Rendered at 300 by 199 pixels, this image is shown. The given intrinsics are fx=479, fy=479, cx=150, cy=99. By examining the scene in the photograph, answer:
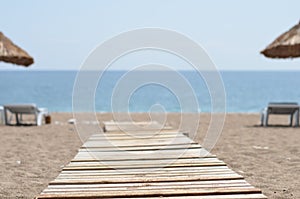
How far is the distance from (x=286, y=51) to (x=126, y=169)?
9.44 m

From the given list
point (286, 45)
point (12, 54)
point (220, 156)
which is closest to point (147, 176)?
point (220, 156)

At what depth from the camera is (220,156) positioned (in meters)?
6.95

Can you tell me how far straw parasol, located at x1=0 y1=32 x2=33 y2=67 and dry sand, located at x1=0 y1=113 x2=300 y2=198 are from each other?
8.47ft

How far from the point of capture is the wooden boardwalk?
3223mm

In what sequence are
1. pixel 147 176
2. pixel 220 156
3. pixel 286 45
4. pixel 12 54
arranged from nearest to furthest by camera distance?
pixel 147 176, pixel 220 156, pixel 286 45, pixel 12 54

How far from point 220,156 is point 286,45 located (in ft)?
21.2

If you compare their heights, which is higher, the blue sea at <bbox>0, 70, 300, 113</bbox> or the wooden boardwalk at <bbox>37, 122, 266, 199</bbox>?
the wooden boardwalk at <bbox>37, 122, 266, 199</bbox>

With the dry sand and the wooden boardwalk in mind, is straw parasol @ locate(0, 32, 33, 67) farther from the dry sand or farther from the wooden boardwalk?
the wooden boardwalk

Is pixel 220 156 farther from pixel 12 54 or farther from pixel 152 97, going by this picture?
pixel 152 97

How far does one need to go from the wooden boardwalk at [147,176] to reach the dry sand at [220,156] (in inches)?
26.7

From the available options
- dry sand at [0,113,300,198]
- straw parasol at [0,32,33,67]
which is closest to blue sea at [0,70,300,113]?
dry sand at [0,113,300,198]

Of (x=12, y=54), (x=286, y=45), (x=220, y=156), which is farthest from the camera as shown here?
(x=12, y=54)

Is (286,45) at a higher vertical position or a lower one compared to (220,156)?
higher

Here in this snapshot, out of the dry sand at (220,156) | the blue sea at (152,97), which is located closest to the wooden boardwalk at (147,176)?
the dry sand at (220,156)
